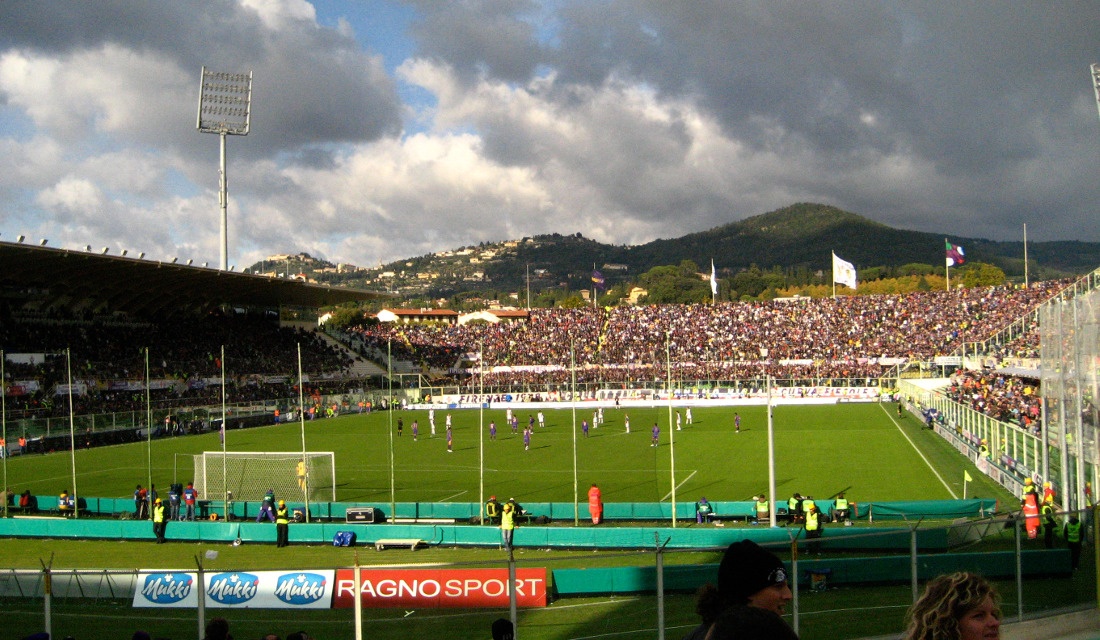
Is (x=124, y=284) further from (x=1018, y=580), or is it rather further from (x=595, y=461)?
(x=1018, y=580)

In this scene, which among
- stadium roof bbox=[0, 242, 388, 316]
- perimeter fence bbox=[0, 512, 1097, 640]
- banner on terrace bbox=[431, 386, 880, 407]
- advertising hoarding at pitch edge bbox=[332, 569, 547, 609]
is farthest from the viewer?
banner on terrace bbox=[431, 386, 880, 407]

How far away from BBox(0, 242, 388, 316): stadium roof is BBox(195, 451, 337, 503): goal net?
25.2 m

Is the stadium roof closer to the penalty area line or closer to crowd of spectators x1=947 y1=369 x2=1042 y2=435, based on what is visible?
the penalty area line

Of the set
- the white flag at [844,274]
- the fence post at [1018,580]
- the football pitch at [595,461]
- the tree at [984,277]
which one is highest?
the tree at [984,277]

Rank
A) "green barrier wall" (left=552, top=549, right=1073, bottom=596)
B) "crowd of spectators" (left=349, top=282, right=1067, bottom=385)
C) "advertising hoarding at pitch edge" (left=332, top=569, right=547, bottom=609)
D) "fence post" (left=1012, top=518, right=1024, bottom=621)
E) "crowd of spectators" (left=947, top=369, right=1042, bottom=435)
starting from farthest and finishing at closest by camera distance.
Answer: "crowd of spectators" (left=349, top=282, right=1067, bottom=385) → "crowd of spectators" (left=947, top=369, right=1042, bottom=435) → "advertising hoarding at pitch edge" (left=332, top=569, right=547, bottom=609) → "green barrier wall" (left=552, top=549, right=1073, bottom=596) → "fence post" (left=1012, top=518, right=1024, bottom=621)

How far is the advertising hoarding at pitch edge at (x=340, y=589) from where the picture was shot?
13883mm

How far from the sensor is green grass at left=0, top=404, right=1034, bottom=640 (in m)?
13.4

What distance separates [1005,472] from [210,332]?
54554 mm

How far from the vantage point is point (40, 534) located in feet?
77.6

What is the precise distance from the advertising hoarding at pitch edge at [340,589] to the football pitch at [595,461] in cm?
732

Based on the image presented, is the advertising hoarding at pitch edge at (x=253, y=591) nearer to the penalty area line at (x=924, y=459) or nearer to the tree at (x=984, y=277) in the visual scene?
the penalty area line at (x=924, y=459)

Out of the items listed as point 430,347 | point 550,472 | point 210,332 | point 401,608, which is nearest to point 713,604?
point 401,608

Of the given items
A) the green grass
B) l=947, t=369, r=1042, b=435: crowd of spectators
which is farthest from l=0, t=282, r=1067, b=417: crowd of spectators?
l=947, t=369, r=1042, b=435: crowd of spectators

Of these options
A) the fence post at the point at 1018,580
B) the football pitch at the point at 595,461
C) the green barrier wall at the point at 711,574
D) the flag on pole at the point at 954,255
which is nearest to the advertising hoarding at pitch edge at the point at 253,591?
the green barrier wall at the point at 711,574
